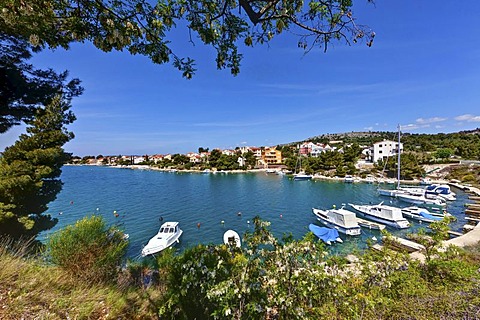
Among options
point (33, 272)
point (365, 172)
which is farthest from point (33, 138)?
point (365, 172)

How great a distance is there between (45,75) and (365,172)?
155ft

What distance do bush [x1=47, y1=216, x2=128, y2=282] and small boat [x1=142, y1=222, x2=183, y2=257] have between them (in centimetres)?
764

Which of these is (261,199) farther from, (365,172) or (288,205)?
(365,172)

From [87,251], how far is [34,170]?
5617 mm

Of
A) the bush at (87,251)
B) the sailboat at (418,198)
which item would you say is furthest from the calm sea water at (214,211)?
the bush at (87,251)

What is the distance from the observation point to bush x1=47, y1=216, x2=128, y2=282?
3.87 metres

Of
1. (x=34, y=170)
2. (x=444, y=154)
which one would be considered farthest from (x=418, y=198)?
(x=444, y=154)

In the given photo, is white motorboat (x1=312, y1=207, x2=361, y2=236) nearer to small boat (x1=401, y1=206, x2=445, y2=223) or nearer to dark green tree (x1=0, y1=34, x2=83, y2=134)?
small boat (x1=401, y1=206, x2=445, y2=223)

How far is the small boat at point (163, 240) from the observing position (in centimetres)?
1162

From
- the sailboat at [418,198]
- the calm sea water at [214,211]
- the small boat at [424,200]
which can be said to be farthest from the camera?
the sailboat at [418,198]

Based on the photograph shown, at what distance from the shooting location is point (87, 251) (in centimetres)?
407

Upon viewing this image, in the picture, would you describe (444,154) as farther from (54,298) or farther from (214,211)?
(54,298)

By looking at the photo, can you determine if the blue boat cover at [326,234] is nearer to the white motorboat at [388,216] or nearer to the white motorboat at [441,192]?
the white motorboat at [388,216]

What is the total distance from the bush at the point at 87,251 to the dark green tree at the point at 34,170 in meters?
4.37
